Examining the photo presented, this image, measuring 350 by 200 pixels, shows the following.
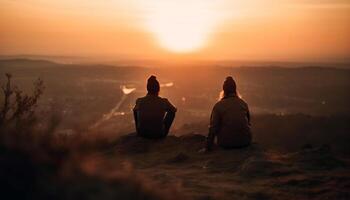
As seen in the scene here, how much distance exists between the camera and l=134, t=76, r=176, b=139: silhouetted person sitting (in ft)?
38.7

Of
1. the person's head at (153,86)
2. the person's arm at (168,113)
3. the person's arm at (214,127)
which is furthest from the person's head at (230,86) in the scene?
the person's head at (153,86)

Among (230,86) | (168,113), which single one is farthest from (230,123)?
(168,113)

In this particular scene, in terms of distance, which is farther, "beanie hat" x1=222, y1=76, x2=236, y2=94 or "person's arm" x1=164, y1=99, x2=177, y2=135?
"person's arm" x1=164, y1=99, x2=177, y2=135

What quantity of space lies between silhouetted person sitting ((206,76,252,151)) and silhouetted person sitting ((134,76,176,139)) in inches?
64.8

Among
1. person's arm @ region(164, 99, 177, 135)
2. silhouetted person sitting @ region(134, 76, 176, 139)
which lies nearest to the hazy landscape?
silhouetted person sitting @ region(134, 76, 176, 139)

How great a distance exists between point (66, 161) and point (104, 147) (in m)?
7.47

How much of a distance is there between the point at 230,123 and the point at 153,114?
6.85 ft

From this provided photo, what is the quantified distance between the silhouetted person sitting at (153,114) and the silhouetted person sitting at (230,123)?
1.65 m

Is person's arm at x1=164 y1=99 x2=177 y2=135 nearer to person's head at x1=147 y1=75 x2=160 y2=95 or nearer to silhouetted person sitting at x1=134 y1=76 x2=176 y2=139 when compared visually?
silhouetted person sitting at x1=134 y1=76 x2=176 y2=139

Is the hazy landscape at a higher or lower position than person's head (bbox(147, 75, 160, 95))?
lower

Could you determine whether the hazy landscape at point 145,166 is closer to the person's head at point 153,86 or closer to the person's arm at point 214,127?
the person's arm at point 214,127

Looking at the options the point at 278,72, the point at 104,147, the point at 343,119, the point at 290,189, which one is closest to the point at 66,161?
the point at 290,189

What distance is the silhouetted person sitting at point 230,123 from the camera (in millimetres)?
10297

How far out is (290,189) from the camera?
277 inches
